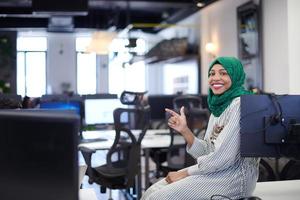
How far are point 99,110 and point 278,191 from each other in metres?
3.21

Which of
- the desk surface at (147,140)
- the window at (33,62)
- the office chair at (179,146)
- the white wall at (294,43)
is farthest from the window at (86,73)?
the office chair at (179,146)

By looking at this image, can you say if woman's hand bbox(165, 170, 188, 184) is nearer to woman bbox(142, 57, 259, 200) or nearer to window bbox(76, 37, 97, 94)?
woman bbox(142, 57, 259, 200)

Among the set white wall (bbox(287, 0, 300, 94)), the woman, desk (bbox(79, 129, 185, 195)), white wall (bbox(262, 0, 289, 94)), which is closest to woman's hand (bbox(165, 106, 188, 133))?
the woman

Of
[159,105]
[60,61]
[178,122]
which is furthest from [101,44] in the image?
[178,122]

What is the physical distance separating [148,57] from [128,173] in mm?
6881

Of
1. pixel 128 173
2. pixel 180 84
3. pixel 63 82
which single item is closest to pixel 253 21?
pixel 128 173

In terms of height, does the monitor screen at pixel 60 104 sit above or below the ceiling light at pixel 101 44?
below

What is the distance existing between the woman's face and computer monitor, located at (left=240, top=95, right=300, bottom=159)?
424 mm

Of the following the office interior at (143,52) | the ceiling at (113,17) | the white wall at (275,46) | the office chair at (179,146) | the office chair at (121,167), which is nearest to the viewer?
the office chair at (121,167)

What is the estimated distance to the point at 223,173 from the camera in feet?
7.48

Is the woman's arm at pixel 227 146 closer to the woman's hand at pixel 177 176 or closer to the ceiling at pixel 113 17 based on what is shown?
the woman's hand at pixel 177 176

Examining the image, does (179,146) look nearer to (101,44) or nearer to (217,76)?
(217,76)

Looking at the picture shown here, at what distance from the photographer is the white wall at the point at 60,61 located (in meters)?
13.9

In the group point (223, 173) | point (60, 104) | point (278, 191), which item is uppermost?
point (60, 104)
